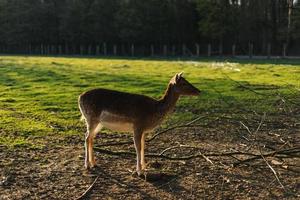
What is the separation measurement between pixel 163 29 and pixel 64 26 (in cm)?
1240

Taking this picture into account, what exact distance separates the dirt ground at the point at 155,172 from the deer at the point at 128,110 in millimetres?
380

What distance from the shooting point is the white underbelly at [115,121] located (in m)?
7.88

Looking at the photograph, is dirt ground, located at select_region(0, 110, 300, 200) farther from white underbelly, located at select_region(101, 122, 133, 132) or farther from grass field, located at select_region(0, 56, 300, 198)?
white underbelly, located at select_region(101, 122, 133, 132)

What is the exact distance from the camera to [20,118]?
12.2m

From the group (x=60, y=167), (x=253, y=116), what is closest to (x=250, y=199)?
(x=60, y=167)

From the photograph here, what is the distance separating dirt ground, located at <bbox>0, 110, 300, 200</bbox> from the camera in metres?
7.02

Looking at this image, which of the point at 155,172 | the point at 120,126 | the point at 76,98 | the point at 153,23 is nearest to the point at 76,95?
the point at 76,98

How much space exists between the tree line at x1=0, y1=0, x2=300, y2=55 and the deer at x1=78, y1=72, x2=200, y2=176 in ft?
137

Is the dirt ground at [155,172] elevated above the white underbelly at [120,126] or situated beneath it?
situated beneath

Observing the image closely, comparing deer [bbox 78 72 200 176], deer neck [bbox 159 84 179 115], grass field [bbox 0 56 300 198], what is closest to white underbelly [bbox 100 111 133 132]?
deer [bbox 78 72 200 176]

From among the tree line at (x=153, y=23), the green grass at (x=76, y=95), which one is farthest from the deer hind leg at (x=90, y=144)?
the tree line at (x=153, y=23)

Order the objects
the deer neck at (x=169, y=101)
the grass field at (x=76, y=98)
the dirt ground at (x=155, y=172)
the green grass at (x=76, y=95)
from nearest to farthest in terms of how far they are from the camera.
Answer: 1. the dirt ground at (x=155, y=172)
2. the deer neck at (x=169, y=101)
3. the grass field at (x=76, y=98)
4. the green grass at (x=76, y=95)

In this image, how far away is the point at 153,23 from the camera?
57.7m

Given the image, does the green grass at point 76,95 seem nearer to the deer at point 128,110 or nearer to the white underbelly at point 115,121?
the deer at point 128,110
